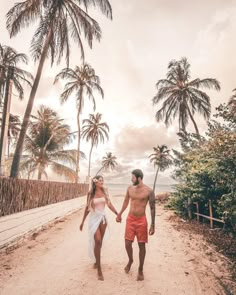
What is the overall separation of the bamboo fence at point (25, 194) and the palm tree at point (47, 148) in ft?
43.3

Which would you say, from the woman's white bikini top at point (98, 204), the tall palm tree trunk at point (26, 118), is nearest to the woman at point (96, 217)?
the woman's white bikini top at point (98, 204)

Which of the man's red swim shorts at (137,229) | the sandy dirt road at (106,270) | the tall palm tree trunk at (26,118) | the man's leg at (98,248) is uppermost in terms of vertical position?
the tall palm tree trunk at (26,118)

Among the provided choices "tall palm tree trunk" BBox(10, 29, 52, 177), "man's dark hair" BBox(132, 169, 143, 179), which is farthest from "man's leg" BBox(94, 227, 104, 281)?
"tall palm tree trunk" BBox(10, 29, 52, 177)

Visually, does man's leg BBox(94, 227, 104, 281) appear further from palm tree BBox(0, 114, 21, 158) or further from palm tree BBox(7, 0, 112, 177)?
palm tree BBox(0, 114, 21, 158)

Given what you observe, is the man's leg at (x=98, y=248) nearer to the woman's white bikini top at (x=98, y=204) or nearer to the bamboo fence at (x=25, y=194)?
the woman's white bikini top at (x=98, y=204)

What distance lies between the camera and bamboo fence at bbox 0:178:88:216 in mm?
7125

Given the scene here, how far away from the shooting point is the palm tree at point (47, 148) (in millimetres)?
26344

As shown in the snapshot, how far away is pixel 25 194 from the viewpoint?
8.71 meters

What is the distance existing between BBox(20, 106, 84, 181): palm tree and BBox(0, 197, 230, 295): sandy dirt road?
2014 centimetres

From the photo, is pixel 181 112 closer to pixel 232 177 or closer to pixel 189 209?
pixel 189 209

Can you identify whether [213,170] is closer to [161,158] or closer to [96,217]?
[96,217]

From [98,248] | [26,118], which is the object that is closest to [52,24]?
[26,118]

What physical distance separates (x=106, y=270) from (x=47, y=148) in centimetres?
2398

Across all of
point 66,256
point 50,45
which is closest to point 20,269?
point 66,256
